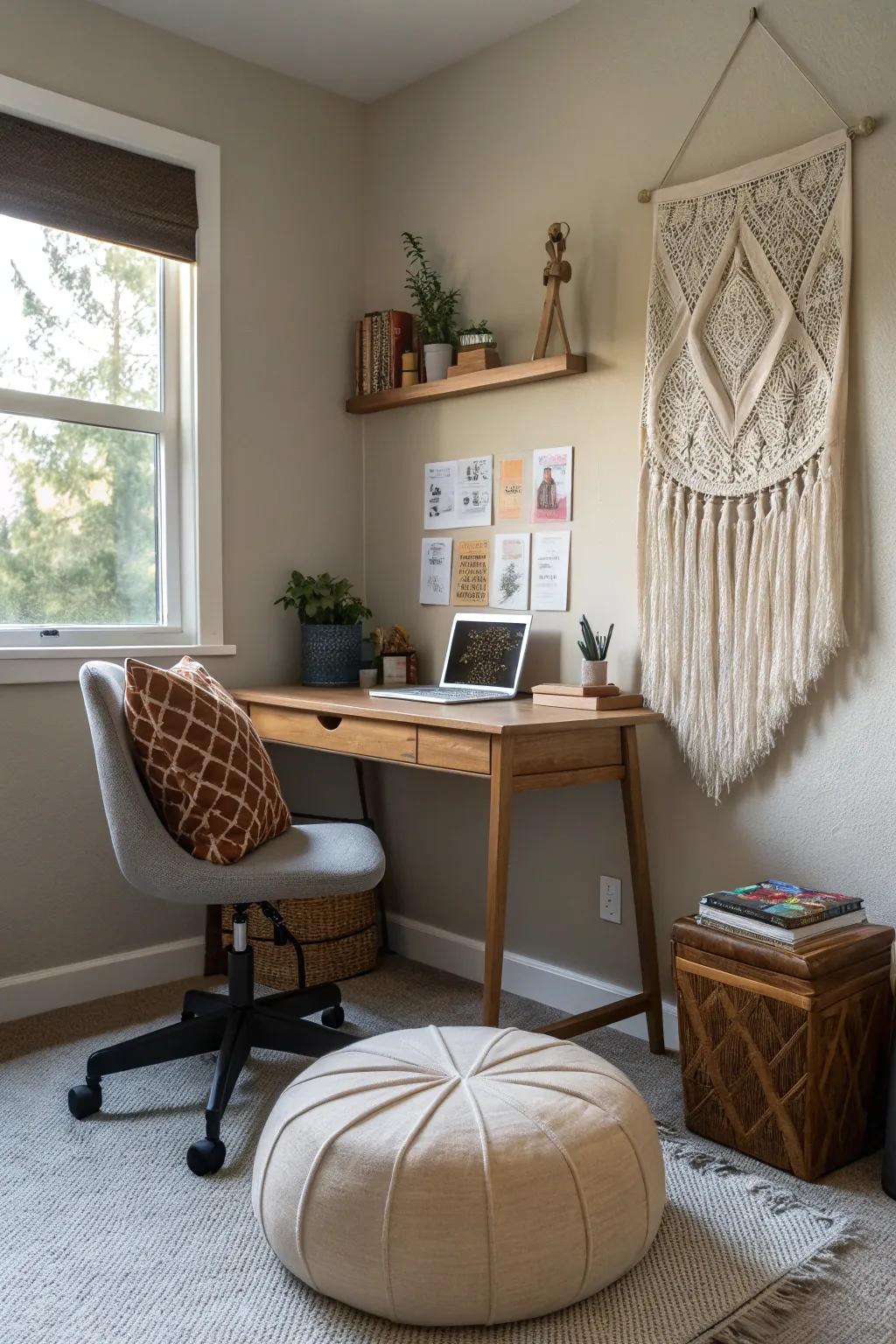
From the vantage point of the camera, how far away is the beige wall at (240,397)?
271 centimetres

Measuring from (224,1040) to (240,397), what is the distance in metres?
1.73

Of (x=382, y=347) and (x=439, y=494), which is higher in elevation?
(x=382, y=347)

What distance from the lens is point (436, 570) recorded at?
3127 millimetres

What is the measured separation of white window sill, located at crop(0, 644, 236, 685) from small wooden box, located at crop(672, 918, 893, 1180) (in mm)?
1528

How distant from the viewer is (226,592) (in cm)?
308

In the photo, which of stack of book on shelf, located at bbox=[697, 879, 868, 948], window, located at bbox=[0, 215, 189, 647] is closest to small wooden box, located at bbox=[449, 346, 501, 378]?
window, located at bbox=[0, 215, 189, 647]

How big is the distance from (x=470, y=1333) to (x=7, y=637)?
6.14 feet

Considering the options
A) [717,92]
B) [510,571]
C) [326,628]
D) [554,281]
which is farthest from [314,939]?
[717,92]

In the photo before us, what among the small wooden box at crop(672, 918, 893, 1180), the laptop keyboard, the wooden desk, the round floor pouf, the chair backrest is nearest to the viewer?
the round floor pouf

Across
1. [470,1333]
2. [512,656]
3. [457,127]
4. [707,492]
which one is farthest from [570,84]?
[470,1333]

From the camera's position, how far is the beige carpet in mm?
1550

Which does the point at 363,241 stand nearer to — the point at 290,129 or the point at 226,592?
the point at 290,129

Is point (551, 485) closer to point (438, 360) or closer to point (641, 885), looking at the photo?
point (438, 360)

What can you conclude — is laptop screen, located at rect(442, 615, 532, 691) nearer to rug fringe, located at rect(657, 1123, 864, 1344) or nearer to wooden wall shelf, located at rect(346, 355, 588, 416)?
wooden wall shelf, located at rect(346, 355, 588, 416)
